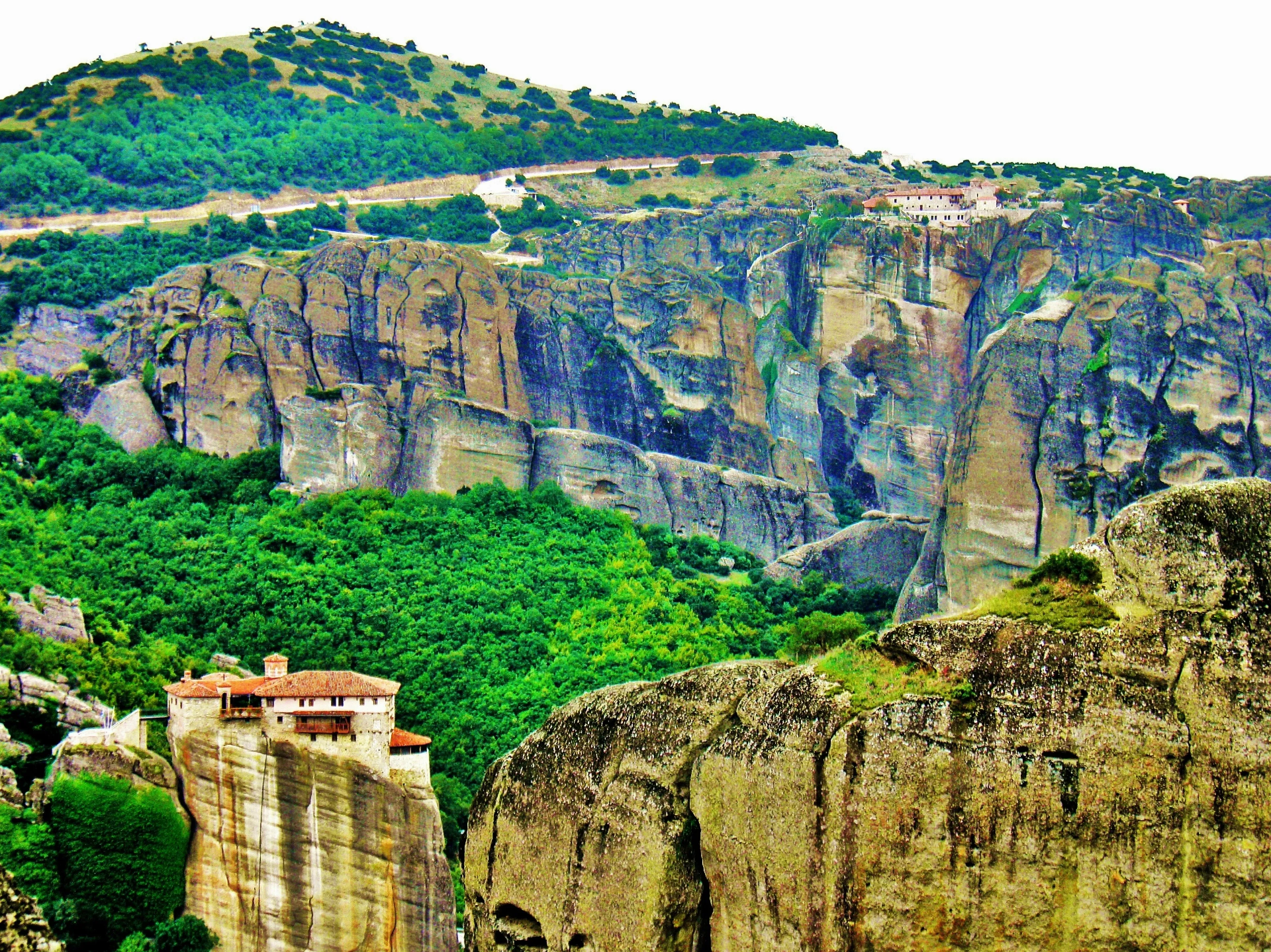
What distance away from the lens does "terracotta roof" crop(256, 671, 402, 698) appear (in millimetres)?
51125

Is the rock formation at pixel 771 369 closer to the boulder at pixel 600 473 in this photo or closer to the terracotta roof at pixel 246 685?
the boulder at pixel 600 473

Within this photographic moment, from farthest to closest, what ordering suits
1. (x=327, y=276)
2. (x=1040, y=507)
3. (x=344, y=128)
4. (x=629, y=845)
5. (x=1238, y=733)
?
(x=344, y=128)
(x=327, y=276)
(x=1040, y=507)
(x=629, y=845)
(x=1238, y=733)

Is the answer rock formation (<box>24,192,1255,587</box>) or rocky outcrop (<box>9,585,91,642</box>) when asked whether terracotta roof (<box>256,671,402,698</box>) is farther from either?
rock formation (<box>24,192,1255,587</box>)

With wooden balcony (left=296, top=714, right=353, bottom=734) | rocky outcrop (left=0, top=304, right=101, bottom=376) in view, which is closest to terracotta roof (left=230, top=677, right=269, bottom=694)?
wooden balcony (left=296, top=714, right=353, bottom=734)

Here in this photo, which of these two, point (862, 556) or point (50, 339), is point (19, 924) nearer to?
point (862, 556)

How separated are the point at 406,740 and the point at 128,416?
2696 cm

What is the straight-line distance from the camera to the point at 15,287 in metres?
86.9

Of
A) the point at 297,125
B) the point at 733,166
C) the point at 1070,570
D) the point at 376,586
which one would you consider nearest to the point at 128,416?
the point at 376,586

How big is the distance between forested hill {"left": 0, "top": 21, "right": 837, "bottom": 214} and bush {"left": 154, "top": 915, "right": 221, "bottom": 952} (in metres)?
57.9

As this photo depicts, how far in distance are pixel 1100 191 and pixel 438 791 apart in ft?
202

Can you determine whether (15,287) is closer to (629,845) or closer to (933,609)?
(933,609)

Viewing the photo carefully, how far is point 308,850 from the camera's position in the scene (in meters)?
50.9

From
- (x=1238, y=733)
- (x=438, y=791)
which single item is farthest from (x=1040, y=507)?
(x=1238, y=733)

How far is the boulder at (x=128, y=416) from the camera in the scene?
73.6 meters
